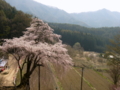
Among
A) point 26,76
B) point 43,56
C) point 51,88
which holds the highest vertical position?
point 43,56

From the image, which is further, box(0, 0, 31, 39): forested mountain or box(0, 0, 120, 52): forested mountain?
box(0, 0, 120, 52): forested mountain

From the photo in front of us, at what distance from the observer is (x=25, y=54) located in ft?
23.4

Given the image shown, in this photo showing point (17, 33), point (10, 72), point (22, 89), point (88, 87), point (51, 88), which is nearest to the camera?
point (22, 89)

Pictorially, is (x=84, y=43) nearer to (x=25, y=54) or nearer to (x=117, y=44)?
(x=117, y=44)

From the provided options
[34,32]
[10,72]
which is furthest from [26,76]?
[10,72]

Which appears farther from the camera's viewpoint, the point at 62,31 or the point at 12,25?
the point at 62,31

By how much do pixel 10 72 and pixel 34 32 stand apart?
259 inches

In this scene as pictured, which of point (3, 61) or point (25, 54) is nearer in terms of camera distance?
point (25, 54)

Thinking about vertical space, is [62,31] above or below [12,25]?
above

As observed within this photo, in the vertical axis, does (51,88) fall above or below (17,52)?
below

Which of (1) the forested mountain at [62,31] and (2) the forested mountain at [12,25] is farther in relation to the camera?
(1) the forested mountain at [62,31]

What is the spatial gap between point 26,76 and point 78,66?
14398 millimetres

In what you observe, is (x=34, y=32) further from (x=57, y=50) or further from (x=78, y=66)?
(x=78, y=66)

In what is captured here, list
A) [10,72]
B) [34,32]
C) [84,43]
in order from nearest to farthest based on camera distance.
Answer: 1. [34,32]
2. [10,72]
3. [84,43]
